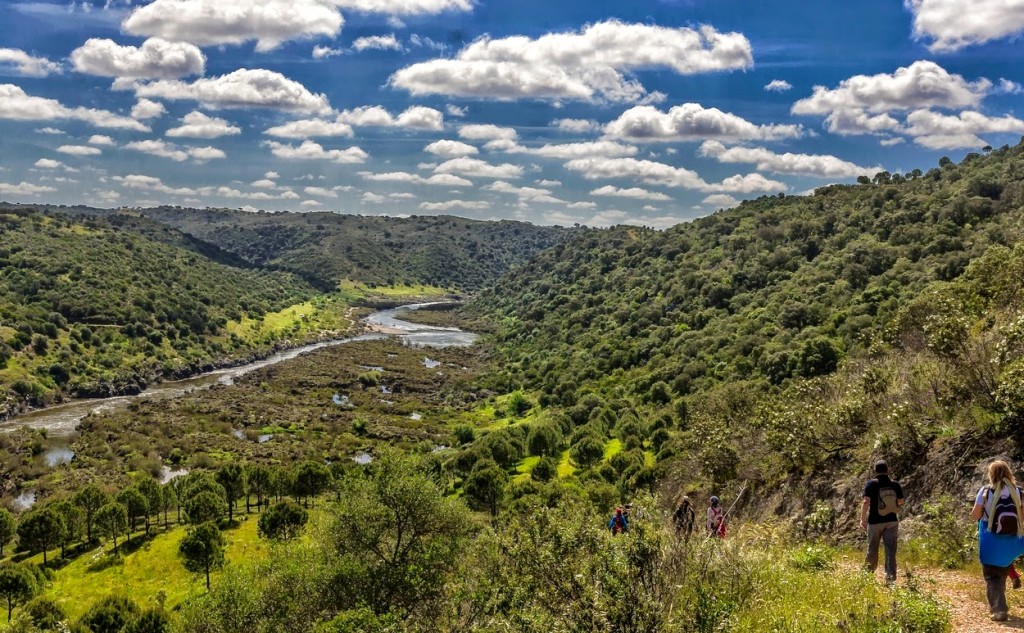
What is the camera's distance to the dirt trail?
1112 cm

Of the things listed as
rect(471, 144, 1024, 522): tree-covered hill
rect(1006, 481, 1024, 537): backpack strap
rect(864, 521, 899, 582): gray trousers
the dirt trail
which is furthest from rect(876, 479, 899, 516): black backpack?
rect(471, 144, 1024, 522): tree-covered hill

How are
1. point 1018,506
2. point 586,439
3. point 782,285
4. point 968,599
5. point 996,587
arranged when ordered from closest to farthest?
point 1018,506
point 996,587
point 968,599
point 586,439
point 782,285

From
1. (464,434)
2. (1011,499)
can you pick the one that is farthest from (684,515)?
(464,434)

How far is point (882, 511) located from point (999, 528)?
8.73ft

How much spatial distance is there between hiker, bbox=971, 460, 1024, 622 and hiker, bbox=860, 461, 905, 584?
83.6 inches

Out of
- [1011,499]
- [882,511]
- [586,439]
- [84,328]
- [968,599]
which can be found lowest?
[586,439]

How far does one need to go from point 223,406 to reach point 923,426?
441 ft

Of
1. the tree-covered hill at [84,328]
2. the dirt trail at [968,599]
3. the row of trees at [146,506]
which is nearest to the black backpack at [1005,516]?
the dirt trail at [968,599]

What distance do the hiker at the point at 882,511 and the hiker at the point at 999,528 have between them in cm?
212

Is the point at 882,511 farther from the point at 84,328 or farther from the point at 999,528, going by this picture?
the point at 84,328

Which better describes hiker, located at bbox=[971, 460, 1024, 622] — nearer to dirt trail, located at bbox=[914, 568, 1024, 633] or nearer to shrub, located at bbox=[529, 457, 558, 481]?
dirt trail, located at bbox=[914, 568, 1024, 633]

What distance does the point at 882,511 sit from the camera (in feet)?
43.7

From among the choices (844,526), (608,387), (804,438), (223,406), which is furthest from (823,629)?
(223,406)

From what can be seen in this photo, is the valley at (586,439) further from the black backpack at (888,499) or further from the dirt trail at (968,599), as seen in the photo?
the black backpack at (888,499)
